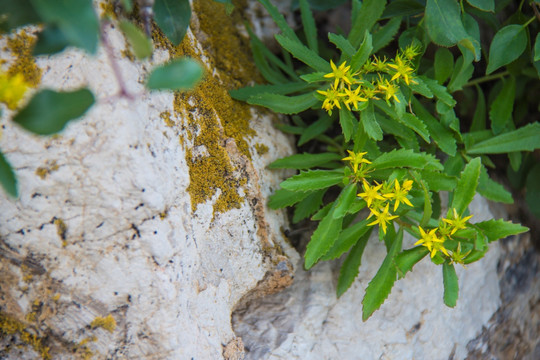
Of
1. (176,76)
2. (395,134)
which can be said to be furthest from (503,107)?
(176,76)

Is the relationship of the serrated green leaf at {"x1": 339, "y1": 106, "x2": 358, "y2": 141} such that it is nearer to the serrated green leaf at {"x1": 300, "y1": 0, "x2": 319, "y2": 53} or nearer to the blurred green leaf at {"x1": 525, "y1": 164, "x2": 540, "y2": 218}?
the serrated green leaf at {"x1": 300, "y1": 0, "x2": 319, "y2": 53}

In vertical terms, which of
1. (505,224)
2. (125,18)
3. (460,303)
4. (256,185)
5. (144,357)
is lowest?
(460,303)

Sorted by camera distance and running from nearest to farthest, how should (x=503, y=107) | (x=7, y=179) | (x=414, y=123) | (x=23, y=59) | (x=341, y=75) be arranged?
(x=7, y=179) → (x=23, y=59) → (x=341, y=75) → (x=414, y=123) → (x=503, y=107)

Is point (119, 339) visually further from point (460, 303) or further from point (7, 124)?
point (460, 303)

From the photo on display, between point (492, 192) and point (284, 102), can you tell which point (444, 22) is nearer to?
point (284, 102)

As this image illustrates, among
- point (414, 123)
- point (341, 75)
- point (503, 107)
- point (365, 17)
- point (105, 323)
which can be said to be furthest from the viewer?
point (503, 107)

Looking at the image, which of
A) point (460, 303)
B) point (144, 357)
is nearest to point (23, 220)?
point (144, 357)
